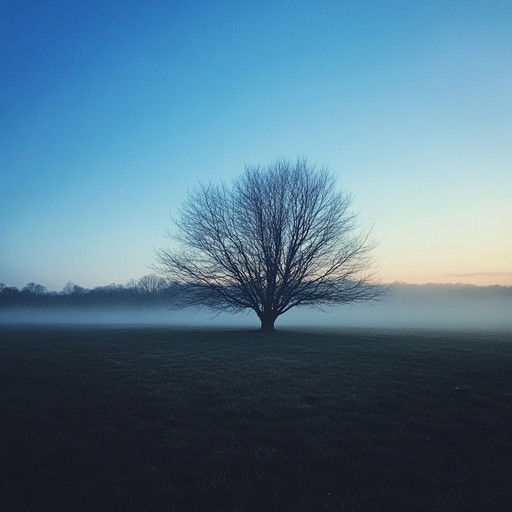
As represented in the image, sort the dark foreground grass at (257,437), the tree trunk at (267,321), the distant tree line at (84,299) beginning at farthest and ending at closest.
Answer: the distant tree line at (84,299), the tree trunk at (267,321), the dark foreground grass at (257,437)

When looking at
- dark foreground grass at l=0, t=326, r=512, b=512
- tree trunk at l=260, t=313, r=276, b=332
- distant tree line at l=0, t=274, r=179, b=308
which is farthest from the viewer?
distant tree line at l=0, t=274, r=179, b=308

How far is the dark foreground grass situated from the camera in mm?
4949

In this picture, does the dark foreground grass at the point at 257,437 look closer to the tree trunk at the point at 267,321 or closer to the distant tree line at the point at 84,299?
the tree trunk at the point at 267,321

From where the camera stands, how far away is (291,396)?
9.95 meters

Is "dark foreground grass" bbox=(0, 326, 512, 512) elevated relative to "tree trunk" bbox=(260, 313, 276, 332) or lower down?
lower down

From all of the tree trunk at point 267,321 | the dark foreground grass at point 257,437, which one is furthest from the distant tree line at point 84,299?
the dark foreground grass at point 257,437

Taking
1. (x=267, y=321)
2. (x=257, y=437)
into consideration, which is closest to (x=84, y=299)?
(x=267, y=321)

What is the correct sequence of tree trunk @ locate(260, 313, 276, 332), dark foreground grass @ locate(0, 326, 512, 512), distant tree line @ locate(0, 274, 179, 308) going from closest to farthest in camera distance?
dark foreground grass @ locate(0, 326, 512, 512), tree trunk @ locate(260, 313, 276, 332), distant tree line @ locate(0, 274, 179, 308)

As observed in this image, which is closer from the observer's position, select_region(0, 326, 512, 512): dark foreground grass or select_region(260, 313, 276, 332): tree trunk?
select_region(0, 326, 512, 512): dark foreground grass

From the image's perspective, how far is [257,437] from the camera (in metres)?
7.11

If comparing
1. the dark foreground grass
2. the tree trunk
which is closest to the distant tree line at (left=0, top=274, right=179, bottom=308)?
the tree trunk

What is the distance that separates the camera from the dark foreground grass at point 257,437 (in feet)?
16.2

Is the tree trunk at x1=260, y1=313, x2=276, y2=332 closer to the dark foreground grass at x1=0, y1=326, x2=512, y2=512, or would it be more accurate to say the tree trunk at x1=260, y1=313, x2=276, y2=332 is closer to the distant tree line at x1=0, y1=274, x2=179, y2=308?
the dark foreground grass at x1=0, y1=326, x2=512, y2=512

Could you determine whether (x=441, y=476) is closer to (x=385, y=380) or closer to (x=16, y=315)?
(x=385, y=380)
